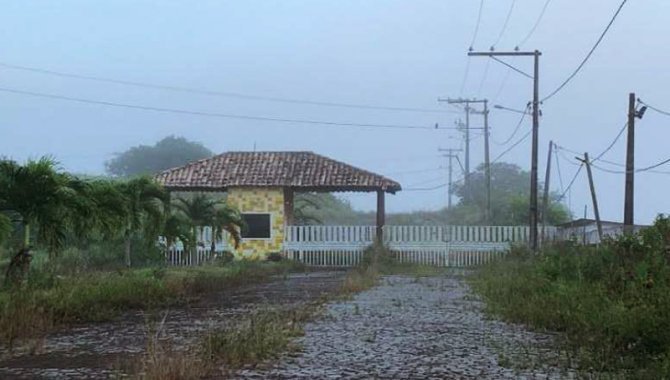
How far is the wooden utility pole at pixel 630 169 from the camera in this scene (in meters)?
22.8

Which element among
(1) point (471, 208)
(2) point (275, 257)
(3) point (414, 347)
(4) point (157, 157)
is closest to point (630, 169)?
(2) point (275, 257)

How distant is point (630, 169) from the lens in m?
23.0

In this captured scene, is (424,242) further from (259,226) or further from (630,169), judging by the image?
(630,169)

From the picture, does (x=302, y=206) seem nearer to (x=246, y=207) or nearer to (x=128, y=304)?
(x=246, y=207)

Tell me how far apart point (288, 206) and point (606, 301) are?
2403 centimetres

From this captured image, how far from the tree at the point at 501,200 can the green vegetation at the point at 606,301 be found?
2757 centimetres

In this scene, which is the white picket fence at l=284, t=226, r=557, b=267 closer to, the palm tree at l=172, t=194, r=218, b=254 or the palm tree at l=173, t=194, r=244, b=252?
the palm tree at l=173, t=194, r=244, b=252

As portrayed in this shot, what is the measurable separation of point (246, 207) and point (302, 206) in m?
5.84

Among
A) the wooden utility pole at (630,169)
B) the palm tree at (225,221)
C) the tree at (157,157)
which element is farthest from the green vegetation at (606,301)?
the tree at (157,157)

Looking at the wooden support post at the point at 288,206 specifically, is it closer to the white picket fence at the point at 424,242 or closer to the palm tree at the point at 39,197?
the white picket fence at the point at 424,242

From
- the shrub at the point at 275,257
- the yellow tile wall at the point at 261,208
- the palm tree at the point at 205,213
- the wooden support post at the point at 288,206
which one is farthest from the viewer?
the wooden support post at the point at 288,206

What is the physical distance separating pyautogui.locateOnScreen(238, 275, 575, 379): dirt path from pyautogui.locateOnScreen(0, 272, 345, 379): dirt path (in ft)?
4.48

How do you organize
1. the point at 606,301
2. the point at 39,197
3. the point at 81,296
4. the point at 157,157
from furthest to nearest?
the point at 157,157
the point at 39,197
the point at 81,296
the point at 606,301

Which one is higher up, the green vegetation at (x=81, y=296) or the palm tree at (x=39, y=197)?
the palm tree at (x=39, y=197)
